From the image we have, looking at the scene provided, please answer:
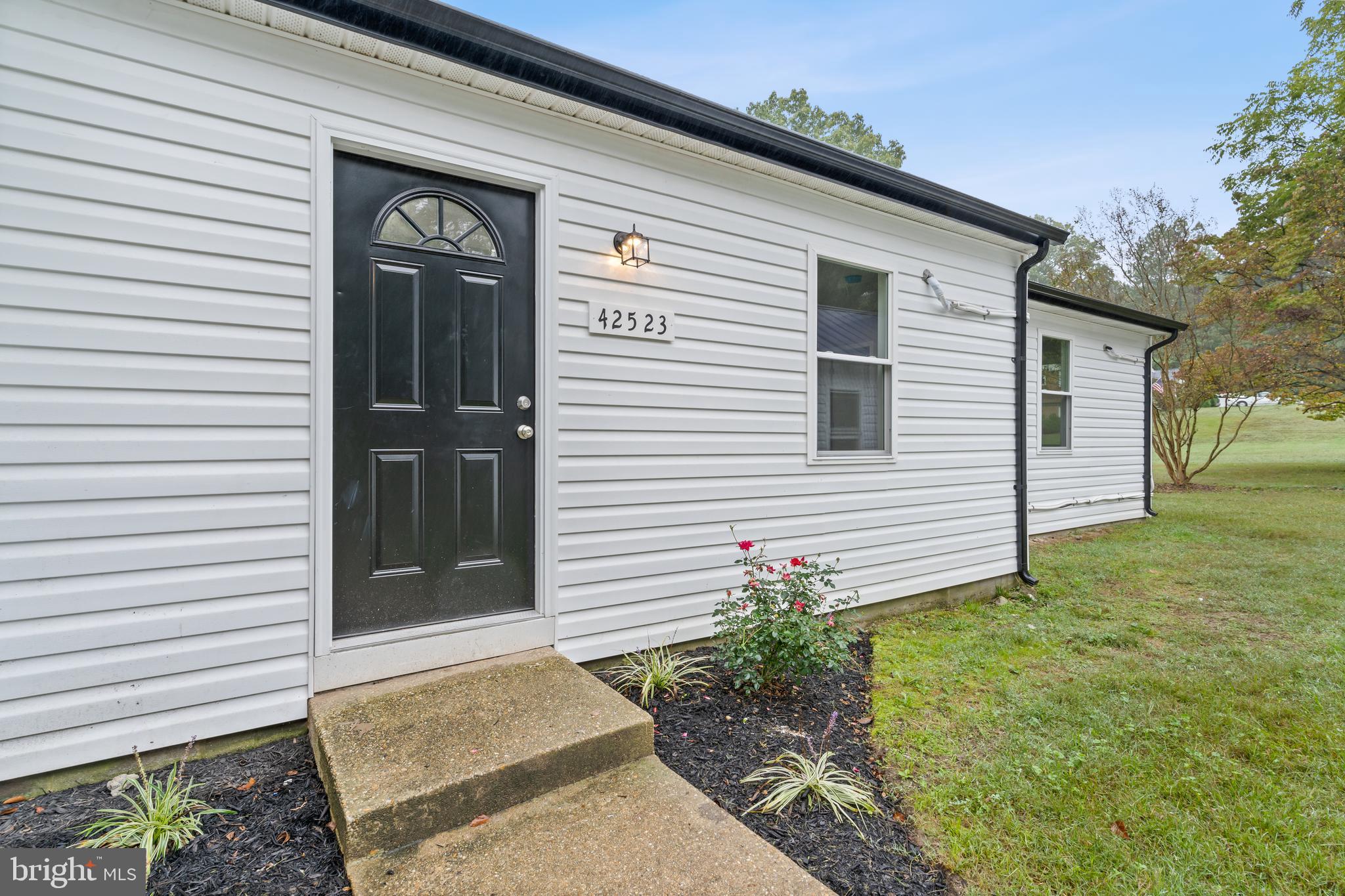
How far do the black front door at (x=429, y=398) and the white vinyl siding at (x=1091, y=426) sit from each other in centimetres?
622

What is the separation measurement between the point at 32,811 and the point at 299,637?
0.77 meters

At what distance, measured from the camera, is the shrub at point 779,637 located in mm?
2520

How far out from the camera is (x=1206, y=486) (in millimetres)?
10797

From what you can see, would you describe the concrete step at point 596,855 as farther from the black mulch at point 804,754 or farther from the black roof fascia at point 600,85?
the black roof fascia at point 600,85

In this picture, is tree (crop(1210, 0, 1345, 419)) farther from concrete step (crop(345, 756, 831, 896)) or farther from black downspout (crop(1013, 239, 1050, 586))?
concrete step (crop(345, 756, 831, 896))

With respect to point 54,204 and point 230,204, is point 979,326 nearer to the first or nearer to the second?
point 230,204

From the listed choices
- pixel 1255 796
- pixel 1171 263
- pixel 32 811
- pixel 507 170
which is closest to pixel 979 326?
pixel 1255 796

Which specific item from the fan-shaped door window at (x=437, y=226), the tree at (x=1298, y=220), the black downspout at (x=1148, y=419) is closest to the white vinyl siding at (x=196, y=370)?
the fan-shaped door window at (x=437, y=226)

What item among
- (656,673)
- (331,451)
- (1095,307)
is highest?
(1095,307)

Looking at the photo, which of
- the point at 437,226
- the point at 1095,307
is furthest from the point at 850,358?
the point at 1095,307

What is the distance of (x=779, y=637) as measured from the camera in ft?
8.25

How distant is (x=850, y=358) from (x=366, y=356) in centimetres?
287

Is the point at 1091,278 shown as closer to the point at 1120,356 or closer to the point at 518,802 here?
the point at 1120,356

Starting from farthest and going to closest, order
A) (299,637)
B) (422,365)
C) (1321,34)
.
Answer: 1. (1321,34)
2. (422,365)
3. (299,637)
